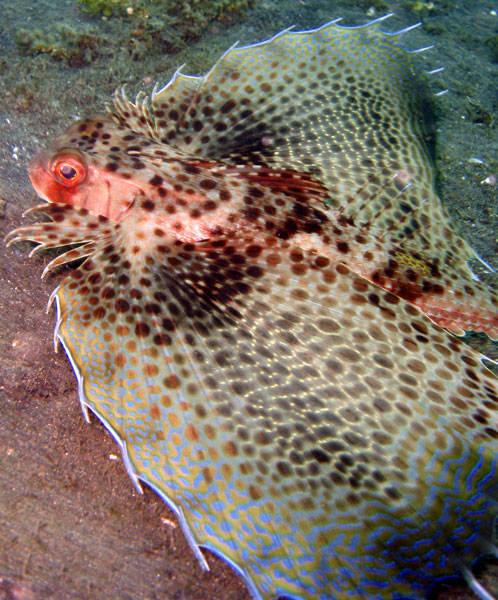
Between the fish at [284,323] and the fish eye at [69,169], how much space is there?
1cm

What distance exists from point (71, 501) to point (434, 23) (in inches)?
354

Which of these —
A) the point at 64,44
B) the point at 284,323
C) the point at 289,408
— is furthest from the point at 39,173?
the point at 64,44

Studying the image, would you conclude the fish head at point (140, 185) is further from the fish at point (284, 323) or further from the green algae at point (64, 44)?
the green algae at point (64, 44)

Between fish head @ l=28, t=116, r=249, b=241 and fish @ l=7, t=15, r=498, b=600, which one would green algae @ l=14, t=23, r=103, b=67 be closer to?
fish @ l=7, t=15, r=498, b=600

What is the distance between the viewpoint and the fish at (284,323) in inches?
88.4

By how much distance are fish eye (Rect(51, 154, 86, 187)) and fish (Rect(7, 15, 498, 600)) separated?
11 mm

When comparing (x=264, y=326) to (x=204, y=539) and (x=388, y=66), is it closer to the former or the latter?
(x=204, y=539)

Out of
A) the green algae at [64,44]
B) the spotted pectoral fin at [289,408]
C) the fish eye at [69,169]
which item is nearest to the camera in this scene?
the spotted pectoral fin at [289,408]

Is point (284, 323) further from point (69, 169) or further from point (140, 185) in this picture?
point (69, 169)

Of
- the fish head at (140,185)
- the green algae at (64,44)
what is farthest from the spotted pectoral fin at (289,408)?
the green algae at (64,44)

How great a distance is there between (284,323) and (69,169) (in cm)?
188

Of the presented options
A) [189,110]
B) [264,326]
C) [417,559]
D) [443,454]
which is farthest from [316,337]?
[189,110]

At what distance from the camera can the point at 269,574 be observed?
2158 millimetres

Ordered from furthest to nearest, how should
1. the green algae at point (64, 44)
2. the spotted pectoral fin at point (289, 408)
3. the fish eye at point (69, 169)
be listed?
the green algae at point (64, 44), the fish eye at point (69, 169), the spotted pectoral fin at point (289, 408)
